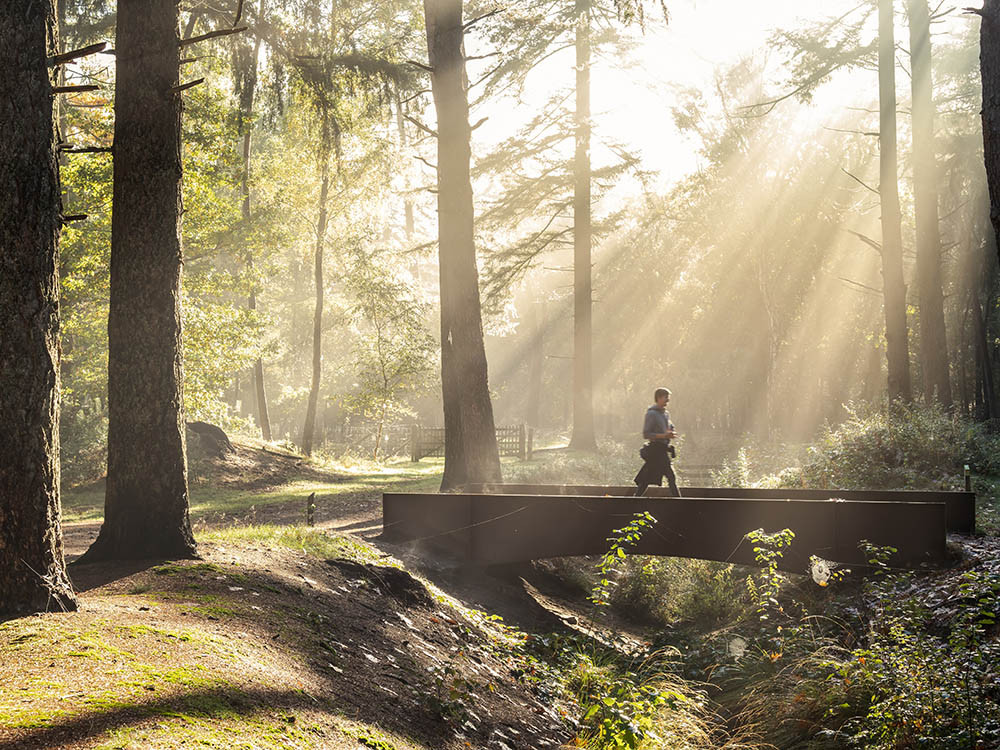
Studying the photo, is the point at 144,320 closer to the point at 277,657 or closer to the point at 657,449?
the point at 277,657

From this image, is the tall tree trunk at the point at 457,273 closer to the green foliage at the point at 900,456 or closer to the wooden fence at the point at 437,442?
the green foliage at the point at 900,456

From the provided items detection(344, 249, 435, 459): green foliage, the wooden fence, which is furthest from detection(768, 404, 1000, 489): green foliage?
the wooden fence

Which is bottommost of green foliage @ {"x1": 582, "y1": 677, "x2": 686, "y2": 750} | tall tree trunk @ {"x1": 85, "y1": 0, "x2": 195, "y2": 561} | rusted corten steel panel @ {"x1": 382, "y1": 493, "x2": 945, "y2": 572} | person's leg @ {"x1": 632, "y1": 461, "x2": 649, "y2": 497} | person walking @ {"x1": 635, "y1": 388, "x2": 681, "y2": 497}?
green foliage @ {"x1": 582, "y1": 677, "x2": 686, "y2": 750}

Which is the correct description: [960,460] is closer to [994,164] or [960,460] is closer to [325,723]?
[994,164]

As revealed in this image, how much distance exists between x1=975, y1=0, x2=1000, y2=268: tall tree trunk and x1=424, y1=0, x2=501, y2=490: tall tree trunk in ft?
30.8

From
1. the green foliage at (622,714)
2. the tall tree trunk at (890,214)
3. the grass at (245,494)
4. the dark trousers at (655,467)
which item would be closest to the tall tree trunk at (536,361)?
the grass at (245,494)

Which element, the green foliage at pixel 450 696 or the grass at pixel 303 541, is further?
the grass at pixel 303 541

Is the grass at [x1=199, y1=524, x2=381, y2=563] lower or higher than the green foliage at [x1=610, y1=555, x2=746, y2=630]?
higher

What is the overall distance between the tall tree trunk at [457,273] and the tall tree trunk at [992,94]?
9.38 meters

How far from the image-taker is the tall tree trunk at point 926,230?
20016mm

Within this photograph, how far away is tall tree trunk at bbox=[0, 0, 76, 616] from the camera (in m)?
4.30

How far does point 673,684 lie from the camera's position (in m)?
6.71

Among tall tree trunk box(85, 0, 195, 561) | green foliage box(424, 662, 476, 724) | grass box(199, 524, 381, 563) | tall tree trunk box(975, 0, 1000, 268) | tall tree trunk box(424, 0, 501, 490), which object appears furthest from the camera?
tall tree trunk box(424, 0, 501, 490)

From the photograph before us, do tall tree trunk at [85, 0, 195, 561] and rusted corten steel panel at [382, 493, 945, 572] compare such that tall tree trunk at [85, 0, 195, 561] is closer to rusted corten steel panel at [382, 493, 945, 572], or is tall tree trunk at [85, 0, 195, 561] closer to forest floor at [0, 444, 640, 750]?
forest floor at [0, 444, 640, 750]
